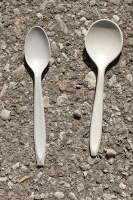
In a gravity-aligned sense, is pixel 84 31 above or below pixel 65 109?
above

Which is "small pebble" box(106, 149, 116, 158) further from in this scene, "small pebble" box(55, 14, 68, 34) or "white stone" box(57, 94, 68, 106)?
"small pebble" box(55, 14, 68, 34)

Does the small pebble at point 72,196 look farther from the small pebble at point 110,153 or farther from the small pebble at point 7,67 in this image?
the small pebble at point 7,67

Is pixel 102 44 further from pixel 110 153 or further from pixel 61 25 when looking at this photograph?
pixel 110 153

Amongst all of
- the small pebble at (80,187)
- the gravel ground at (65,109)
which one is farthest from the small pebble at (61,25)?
the small pebble at (80,187)

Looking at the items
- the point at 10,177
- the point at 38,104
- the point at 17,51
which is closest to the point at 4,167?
the point at 10,177

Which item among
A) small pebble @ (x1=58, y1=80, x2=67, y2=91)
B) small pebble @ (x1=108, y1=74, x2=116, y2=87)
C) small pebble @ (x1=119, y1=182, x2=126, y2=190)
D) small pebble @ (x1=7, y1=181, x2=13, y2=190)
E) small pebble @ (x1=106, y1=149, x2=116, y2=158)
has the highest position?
small pebble @ (x1=108, y1=74, x2=116, y2=87)

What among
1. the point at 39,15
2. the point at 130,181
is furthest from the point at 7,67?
the point at 130,181

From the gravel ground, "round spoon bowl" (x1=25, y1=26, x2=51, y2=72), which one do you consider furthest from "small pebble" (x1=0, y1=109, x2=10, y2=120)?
"round spoon bowl" (x1=25, y1=26, x2=51, y2=72)
